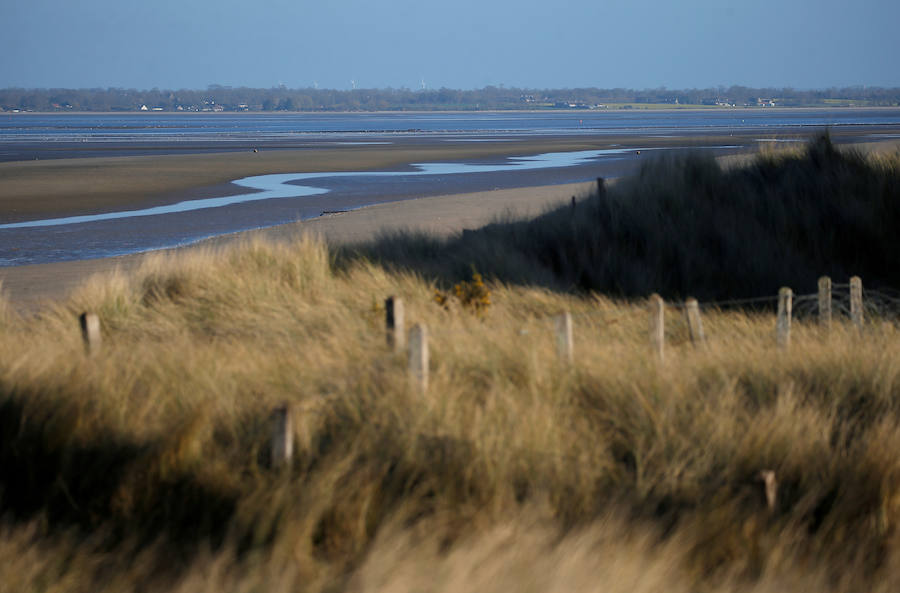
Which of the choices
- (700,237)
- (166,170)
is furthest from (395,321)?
(166,170)

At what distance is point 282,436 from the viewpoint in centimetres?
525

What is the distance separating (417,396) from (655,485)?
1.52m

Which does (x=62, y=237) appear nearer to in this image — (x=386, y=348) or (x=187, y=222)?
(x=187, y=222)

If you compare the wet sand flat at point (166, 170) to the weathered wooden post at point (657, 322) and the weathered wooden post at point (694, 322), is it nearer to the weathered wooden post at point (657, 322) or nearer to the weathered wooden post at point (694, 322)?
the weathered wooden post at point (694, 322)

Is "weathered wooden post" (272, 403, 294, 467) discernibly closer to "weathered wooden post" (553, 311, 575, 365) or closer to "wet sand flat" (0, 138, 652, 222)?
"weathered wooden post" (553, 311, 575, 365)

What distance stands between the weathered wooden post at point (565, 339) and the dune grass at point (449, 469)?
0.15 m

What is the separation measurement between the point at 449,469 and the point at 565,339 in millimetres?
1868

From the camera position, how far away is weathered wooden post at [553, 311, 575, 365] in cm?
689

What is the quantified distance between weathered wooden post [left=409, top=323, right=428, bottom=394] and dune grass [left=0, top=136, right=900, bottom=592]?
0.08 metres

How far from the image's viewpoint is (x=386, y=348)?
7.14 meters

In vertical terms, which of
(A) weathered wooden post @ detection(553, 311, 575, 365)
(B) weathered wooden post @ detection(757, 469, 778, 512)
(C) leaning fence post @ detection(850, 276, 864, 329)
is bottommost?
(B) weathered wooden post @ detection(757, 469, 778, 512)

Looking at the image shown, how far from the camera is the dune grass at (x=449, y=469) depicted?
4738mm

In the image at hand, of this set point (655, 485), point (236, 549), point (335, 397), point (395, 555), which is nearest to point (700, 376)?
point (655, 485)

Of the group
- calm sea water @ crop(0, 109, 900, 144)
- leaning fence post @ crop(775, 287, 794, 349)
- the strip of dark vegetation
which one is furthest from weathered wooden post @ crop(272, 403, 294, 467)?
calm sea water @ crop(0, 109, 900, 144)
